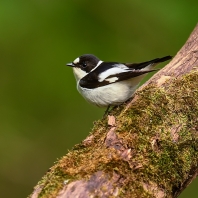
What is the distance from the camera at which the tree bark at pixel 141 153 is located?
302 centimetres

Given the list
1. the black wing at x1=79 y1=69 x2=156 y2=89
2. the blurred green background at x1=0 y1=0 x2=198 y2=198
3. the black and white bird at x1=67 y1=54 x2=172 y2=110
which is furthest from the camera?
the blurred green background at x1=0 y1=0 x2=198 y2=198

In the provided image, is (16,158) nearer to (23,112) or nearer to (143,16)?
(23,112)

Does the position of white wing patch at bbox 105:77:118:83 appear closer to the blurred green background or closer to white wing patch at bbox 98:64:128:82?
white wing patch at bbox 98:64:128:82

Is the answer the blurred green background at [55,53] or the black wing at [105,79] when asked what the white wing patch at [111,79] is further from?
the blurred green background at [55,53]

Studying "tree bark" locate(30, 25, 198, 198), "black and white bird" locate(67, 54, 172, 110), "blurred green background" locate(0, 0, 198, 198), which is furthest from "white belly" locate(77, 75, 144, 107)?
"blurred green background" locate(0, 0, 198, 198)

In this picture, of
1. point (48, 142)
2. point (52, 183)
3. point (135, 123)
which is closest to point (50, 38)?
point (48, 142)

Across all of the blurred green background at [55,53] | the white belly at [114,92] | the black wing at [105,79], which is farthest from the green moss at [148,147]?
the blurred green background at [55,53]

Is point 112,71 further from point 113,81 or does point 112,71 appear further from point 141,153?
point 141,153

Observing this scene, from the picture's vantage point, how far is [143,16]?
646cm

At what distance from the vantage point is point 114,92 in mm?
4465

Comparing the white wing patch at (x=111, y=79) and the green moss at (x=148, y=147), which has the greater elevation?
the white wing patch at (x=111, y=79)

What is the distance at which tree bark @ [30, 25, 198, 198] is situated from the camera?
302 centimetres

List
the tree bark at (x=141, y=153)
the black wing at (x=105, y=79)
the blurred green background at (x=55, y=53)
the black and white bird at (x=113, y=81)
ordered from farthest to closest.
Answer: the blurred green background at (x=55, y=53), the black and white bird at (x=113, y=81), the black wing at (x=105, y=79), the tree bark at (x=141, y=153)

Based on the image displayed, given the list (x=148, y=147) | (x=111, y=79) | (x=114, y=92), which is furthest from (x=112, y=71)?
(x=148, y=147)
